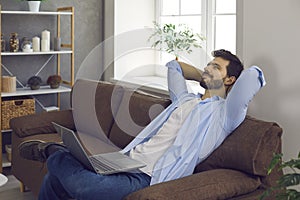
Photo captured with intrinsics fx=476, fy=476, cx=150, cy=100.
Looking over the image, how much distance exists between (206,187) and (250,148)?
33 cm

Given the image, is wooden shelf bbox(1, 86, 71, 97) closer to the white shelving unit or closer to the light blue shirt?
the white shelving unit

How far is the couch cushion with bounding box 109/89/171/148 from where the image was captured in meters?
3.04

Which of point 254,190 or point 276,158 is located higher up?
point 276,158

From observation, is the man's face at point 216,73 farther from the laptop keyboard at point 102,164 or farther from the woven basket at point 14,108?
the woven basket at point 14,108

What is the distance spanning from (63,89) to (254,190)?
7.83 ft

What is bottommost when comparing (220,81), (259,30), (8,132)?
(8,132)

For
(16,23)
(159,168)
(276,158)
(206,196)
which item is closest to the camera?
(276,158)

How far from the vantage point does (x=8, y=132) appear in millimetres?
4277

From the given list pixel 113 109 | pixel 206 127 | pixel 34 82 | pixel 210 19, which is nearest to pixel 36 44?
pixel 34 82

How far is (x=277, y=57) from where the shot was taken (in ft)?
8.45

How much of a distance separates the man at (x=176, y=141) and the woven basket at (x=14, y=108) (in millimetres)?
1162

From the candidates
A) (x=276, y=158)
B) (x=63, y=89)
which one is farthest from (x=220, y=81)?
(x=63, y=89)

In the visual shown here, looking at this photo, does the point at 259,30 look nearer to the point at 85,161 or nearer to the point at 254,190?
the point at 254,190

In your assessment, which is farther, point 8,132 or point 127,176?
point 8,132
